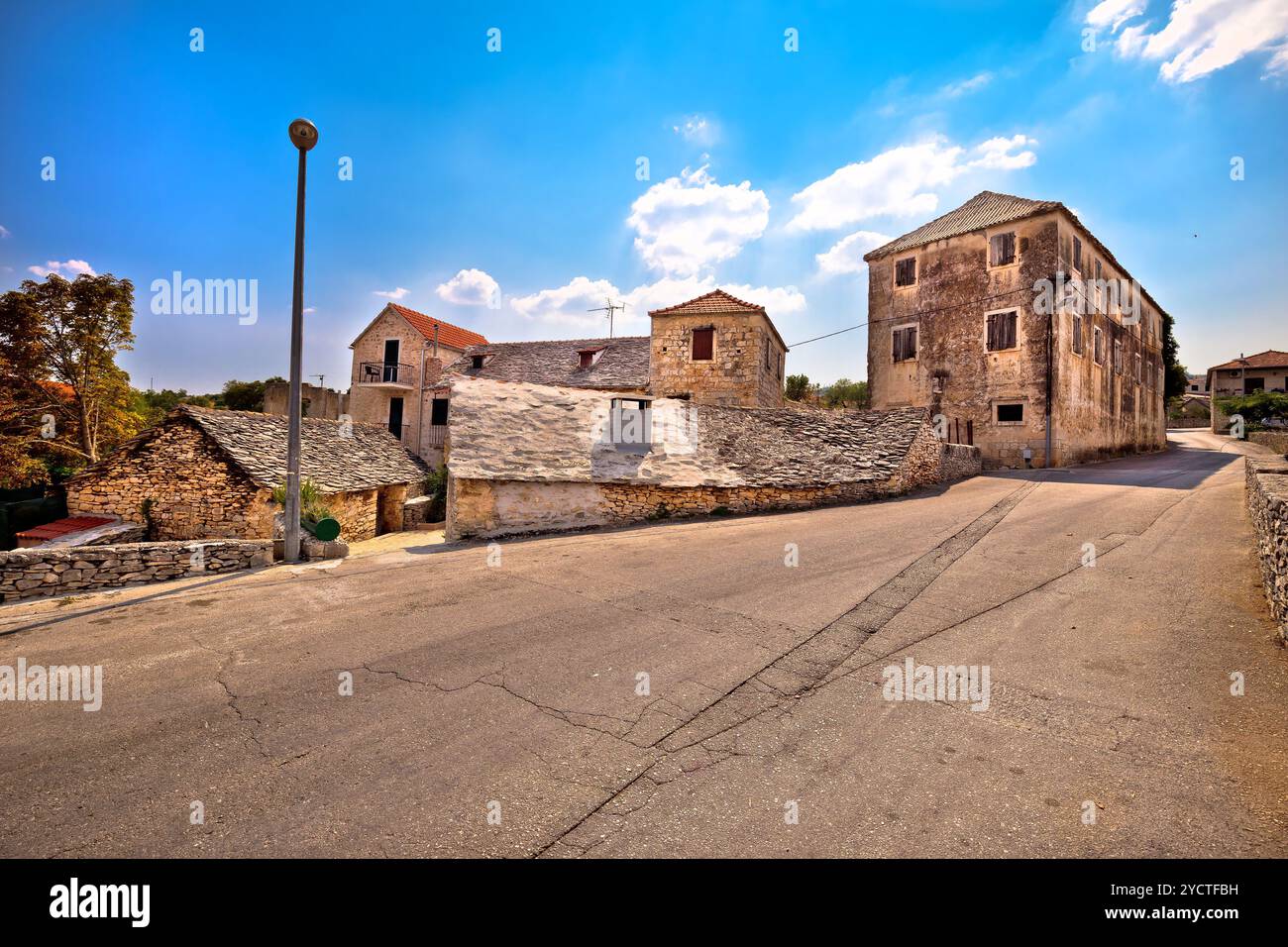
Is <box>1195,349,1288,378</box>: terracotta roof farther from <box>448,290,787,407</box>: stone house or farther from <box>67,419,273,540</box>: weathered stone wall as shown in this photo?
<box>67,419,273,540</box>: weathered stone wall

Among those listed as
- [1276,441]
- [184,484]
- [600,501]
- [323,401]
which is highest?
[323,401]

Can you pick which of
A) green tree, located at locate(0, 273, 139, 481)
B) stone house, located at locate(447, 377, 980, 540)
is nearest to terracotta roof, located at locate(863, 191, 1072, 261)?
stone house, located at locate(447, 377, 980, 540)

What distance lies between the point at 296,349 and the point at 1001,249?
27.9 m

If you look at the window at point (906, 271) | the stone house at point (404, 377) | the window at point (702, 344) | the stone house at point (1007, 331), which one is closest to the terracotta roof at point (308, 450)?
the stone house at point (404, 377)

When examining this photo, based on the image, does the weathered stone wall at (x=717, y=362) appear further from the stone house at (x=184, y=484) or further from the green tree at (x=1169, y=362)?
the green tree at (x=1169, y=362)

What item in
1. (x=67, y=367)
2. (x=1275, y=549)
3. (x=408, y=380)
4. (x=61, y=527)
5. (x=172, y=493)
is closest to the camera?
(x=1275, y=549)

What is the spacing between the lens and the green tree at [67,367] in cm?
2095

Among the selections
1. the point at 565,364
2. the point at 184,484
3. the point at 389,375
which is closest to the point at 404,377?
the point at 389,375

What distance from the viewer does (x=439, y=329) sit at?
111 feet

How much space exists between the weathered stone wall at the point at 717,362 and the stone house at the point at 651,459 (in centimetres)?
676

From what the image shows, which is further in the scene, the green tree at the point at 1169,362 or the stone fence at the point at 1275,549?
the green tree at the point at 1169,362

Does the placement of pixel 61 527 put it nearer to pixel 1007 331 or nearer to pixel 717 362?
pixel 717 362

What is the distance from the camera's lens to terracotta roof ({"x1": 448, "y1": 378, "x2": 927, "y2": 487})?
1297 centimetres
